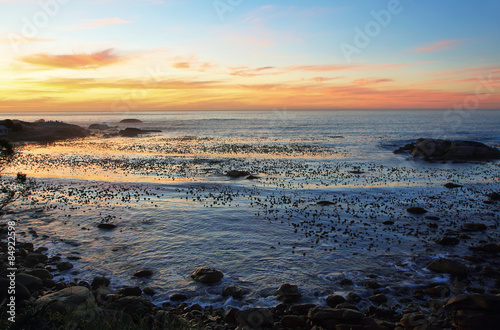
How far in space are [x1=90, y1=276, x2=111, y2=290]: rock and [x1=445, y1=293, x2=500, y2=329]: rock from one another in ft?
41.7

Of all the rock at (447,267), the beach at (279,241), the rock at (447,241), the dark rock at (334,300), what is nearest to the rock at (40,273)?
the beach at (279,241)

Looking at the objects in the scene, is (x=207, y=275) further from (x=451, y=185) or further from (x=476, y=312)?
(x=451, y=185)

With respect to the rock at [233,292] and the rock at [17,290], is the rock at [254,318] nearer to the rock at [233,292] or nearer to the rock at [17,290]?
the rock at [233,292]

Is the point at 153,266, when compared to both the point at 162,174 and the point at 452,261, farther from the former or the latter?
the point at 162,174

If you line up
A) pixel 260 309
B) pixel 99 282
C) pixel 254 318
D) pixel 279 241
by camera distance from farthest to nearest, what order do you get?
pixel 279 241, pixel 99 282, pixel 260 309, pixel 254 318

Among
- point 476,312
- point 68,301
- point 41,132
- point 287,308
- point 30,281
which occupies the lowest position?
point 287,308

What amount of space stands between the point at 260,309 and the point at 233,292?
6.35 ft

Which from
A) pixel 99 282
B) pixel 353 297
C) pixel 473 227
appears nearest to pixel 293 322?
pixel 353 297

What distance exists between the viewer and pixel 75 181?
3262 centimetres

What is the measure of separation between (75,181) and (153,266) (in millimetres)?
22829

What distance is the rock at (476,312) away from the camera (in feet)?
30.2

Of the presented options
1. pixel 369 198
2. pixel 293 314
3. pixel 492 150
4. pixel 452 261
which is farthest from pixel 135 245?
pixel 492 150

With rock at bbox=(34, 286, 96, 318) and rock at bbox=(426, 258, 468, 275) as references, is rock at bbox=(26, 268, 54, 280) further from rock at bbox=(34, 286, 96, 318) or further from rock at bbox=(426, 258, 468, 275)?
rock at bbox=(426, 258, 468, 275)

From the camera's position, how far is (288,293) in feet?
39.8
